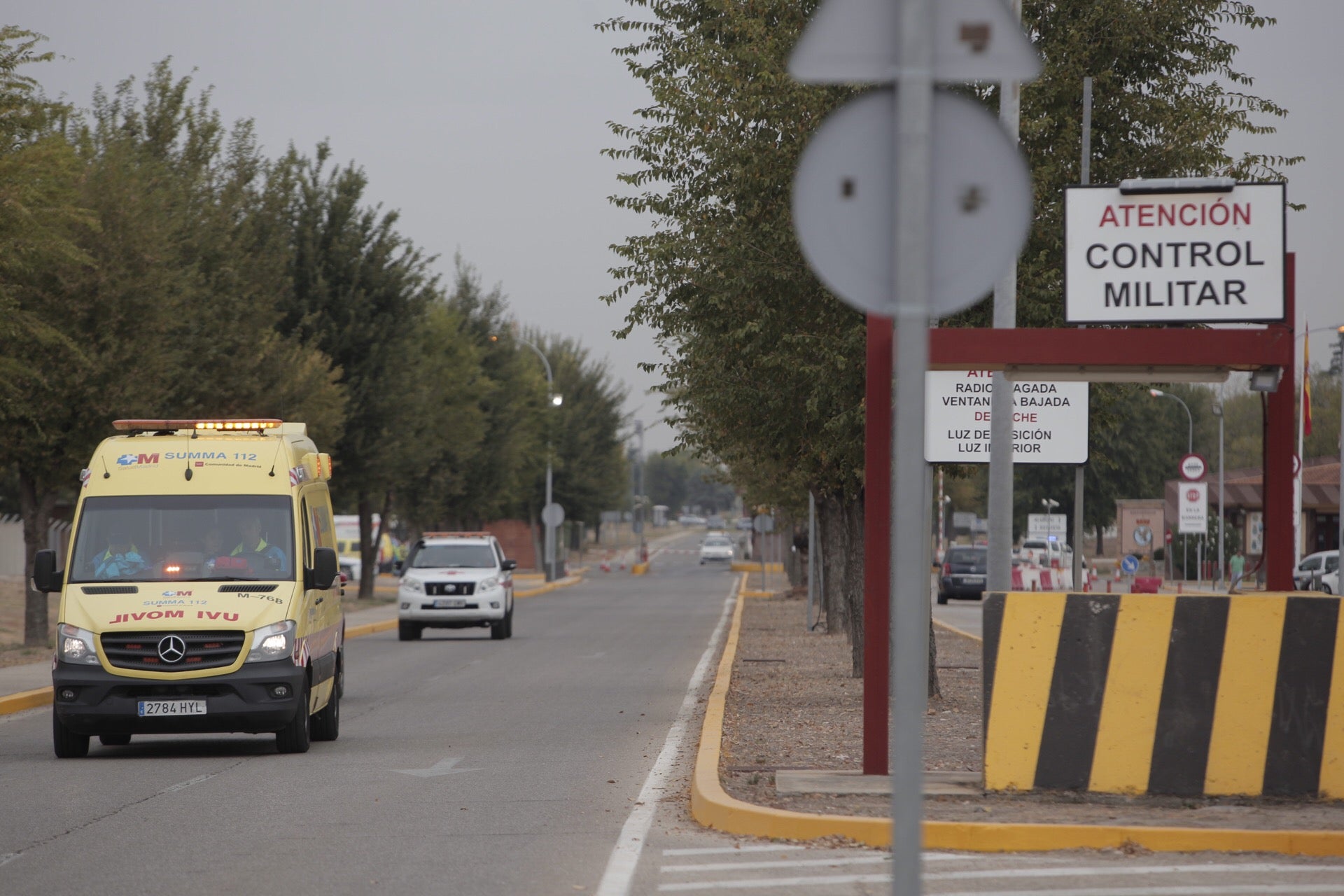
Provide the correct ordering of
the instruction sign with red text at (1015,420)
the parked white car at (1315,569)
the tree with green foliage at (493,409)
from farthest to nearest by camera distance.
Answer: the tree with green foliage at (493,409), the parked white car at (1315,569), the instruction sign with red text at (1015,420)

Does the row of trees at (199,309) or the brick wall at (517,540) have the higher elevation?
the row of trees at (199,309)

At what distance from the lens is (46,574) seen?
1264 centimetres

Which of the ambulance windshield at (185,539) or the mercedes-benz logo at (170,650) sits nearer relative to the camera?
the mercedes-benz logo at (170,650)

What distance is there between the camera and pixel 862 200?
15.2ft

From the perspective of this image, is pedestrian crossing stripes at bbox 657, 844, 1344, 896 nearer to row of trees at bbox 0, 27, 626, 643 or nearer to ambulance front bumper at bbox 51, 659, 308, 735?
ambulance front bumper at bbox 51, 659, 308, 735

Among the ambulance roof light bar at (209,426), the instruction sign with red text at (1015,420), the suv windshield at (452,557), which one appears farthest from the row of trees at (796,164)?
the suv windshield at (452,557)

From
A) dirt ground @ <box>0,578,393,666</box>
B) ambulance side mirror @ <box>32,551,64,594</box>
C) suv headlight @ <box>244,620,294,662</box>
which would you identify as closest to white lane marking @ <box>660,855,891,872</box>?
suv headlight @ <box>244,620,294,662</box>

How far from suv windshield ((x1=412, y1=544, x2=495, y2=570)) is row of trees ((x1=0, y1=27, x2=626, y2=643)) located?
3.64 m

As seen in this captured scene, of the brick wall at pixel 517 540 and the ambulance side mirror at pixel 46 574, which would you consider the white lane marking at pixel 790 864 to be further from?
the brick wall at pixel 517 540

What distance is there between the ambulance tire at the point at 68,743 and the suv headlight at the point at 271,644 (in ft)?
5.22

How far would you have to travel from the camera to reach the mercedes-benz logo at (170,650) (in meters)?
12.4

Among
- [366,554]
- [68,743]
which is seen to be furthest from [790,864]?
[366,554]

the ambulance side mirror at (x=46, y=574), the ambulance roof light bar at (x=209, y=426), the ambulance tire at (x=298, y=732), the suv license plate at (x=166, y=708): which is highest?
the ambulance roof light bar at (x=209, y=426)

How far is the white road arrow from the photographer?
11.7 metres
